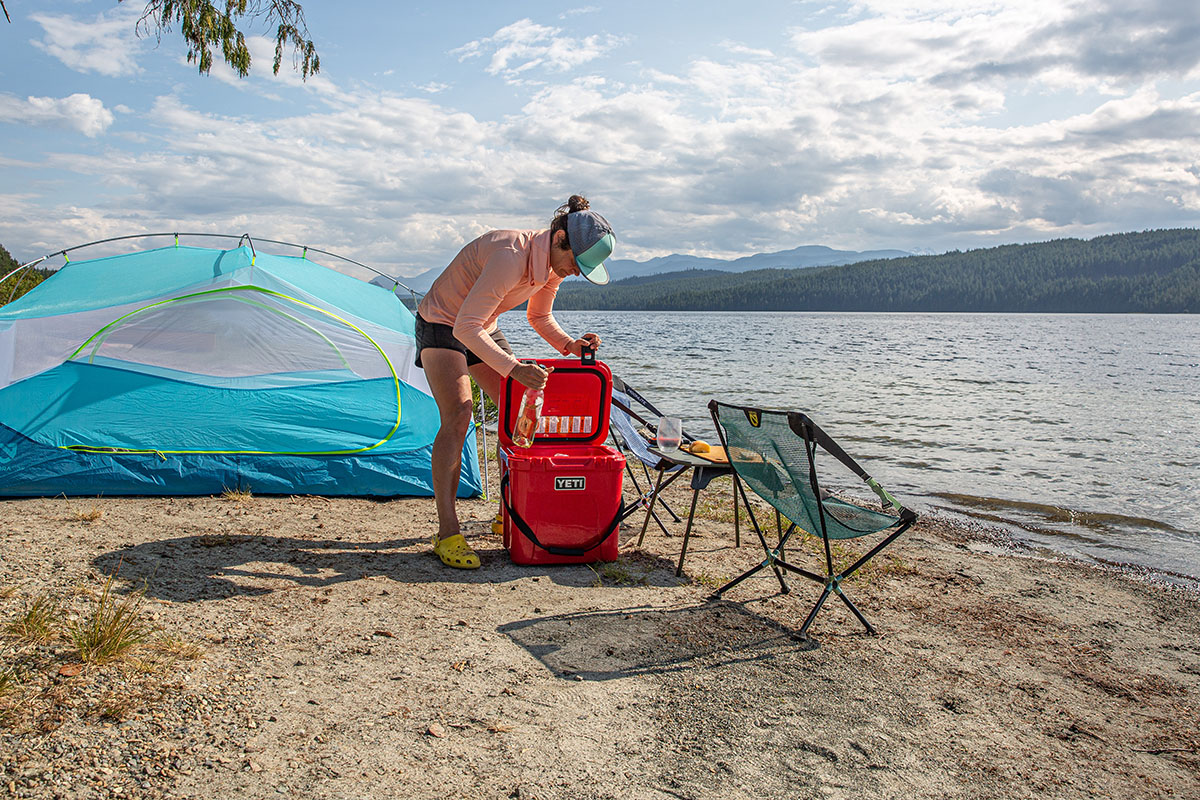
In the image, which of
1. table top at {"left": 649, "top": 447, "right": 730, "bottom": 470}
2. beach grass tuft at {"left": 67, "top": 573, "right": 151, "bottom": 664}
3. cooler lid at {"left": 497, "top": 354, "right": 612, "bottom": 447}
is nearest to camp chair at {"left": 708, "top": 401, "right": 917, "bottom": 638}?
table top at {"left": 649, "top": 447, "right": 730, "bottom": 470}

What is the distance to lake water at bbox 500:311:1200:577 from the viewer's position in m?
8.01

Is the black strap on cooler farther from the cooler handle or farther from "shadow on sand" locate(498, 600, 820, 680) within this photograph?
"shadow on sand" locate(498, 600, 820, 680)

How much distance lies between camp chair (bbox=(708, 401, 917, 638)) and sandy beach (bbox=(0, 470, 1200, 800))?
0.88 feet

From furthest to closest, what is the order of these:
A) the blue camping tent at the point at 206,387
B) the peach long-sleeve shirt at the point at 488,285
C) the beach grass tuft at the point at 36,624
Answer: the blue camping tent at the point at 206,387, the peach long-sleeve shirt at the point at 488,285, the beach grass tuft at the point at 36,624

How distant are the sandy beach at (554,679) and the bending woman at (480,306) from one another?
0.64 meters

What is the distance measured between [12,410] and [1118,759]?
693 cm

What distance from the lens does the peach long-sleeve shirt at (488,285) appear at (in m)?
4.36

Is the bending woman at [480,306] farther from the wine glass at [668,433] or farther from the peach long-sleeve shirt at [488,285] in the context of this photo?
the wine glass at [668,433]

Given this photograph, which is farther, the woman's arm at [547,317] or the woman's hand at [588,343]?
the woman's arm at [547,317]

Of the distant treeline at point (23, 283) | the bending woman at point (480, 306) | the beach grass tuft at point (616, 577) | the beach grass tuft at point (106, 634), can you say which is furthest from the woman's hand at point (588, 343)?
the distant treeline at point (23, 283)

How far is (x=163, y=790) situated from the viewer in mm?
2439

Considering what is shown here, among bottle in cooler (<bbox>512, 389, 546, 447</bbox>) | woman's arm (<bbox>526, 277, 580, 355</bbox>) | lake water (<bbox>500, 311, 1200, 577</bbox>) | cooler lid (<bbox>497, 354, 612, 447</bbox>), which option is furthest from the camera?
lake water (<bbox>500, 311, 1200, 577</bbox>)

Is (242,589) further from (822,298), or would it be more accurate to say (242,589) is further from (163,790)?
(822,298)

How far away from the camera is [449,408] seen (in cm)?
477
